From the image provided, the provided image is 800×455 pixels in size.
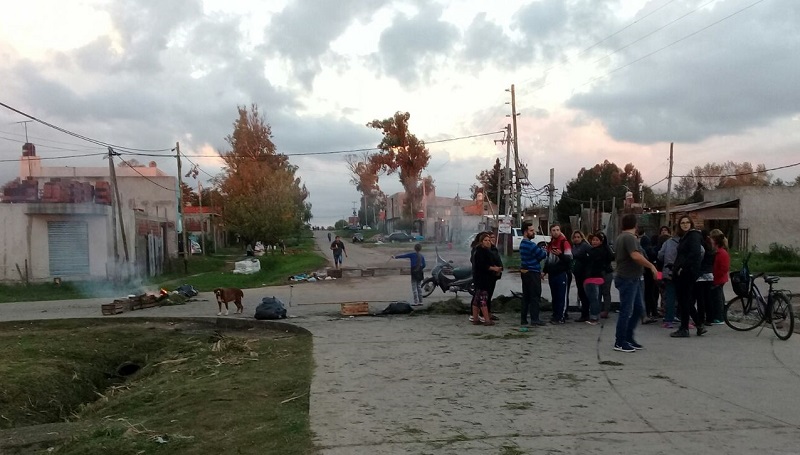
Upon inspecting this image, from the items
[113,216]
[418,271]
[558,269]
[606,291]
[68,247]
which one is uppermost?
[113,216]

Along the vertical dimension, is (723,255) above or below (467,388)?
above

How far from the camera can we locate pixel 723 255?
33.0 ft

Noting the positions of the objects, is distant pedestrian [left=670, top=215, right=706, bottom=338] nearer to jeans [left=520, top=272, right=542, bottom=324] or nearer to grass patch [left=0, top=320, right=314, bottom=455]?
jeans [left=520, top=272, right=542, bottom=324]

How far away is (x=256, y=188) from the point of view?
44.0m

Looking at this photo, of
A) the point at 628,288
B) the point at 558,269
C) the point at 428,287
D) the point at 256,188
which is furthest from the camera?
the point at 256,188

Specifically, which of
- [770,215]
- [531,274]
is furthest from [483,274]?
[770,215]

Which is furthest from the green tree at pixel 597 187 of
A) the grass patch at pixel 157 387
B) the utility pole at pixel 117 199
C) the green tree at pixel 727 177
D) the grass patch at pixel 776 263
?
the grass patch at pixel 157 387

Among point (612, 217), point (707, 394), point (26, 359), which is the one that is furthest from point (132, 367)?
point (612, 217)

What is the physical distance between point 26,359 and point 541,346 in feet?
26.2

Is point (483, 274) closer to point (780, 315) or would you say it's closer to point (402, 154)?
point (780, 315)

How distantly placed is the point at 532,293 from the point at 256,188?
35.8 m

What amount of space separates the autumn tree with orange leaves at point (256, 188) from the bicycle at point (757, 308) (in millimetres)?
30175

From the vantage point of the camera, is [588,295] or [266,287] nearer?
[588,295]

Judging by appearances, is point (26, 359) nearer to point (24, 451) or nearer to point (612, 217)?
point (24, 451)
